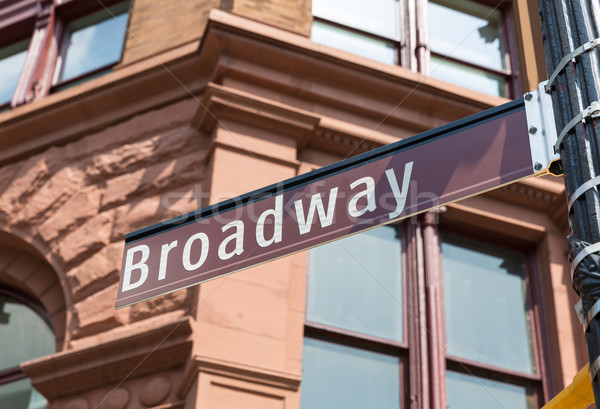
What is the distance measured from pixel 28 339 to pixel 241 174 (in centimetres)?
327

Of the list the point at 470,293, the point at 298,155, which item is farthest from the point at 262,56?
the point at 470,293

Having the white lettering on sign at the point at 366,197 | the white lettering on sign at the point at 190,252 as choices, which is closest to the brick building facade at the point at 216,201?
the white lettering on sign at the point at 190,252

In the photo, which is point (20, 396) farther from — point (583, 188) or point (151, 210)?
point (583, 188)

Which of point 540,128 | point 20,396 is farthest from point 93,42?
point 540,128

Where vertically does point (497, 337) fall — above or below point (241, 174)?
below

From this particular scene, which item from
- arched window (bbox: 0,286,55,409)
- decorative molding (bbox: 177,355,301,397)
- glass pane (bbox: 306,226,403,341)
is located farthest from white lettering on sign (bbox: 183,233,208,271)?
arched window (bbox: 0,286,55,409)

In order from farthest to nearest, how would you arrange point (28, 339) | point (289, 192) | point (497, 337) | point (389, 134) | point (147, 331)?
1. point (28, 339)
2. point (389, 134)
3. point (497, 337)
4. point (147, 331)
5. point (289, 192)

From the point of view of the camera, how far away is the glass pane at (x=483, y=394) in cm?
700

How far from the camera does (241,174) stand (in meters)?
7.14

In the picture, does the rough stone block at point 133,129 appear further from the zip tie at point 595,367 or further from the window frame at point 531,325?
the zip tie at point 595,367

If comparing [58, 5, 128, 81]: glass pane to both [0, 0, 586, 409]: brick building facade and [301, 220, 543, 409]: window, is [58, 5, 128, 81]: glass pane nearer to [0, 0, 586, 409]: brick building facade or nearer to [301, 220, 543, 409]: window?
[0, 0, 586, 409]: brick building facade

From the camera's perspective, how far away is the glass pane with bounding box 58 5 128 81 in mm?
9992

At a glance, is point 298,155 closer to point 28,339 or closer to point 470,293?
point 470,293

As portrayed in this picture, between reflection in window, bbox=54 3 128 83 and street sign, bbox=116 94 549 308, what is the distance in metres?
6.39
